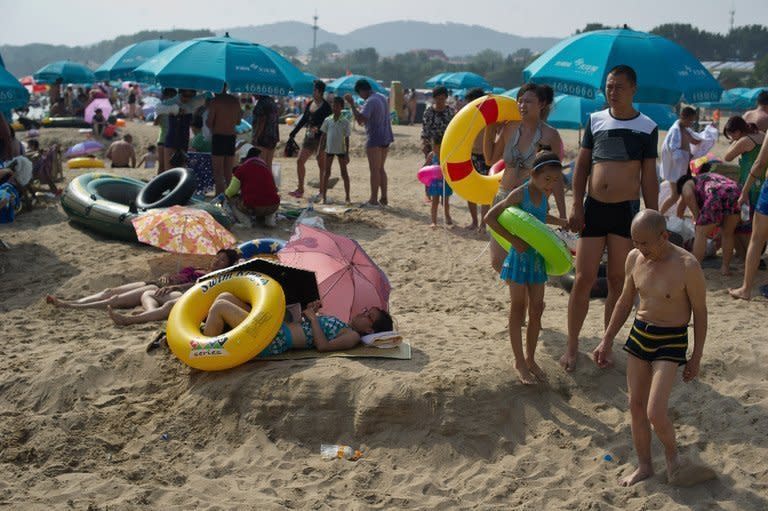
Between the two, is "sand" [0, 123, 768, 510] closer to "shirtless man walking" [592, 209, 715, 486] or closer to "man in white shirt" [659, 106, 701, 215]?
"shirtless man walking" [592, 209, 715, 486]

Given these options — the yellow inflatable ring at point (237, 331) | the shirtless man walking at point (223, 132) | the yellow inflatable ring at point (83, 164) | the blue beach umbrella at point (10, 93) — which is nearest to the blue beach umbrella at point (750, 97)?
the yellow inflatable ring at point (83, 164)

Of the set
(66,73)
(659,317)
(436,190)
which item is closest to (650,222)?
(659,317)

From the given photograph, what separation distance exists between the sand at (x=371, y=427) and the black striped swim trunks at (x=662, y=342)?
0.74 meters

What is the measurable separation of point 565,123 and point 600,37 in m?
5.85

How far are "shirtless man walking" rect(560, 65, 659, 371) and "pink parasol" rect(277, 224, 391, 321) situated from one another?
1.54 metres

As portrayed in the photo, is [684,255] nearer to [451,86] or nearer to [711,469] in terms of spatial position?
[711,469]

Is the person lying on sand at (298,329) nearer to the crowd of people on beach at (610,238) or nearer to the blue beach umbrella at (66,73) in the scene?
the crowd of people on beach at (610,238)

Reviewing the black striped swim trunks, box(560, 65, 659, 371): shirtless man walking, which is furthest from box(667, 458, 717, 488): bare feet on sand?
box(560, 65, 659, 371): shirtless man walking

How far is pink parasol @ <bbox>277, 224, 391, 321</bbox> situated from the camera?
5.90m

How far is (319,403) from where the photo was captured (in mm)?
5035

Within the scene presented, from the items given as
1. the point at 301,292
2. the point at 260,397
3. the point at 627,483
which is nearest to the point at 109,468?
the point at 260,397

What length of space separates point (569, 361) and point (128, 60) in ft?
44.0

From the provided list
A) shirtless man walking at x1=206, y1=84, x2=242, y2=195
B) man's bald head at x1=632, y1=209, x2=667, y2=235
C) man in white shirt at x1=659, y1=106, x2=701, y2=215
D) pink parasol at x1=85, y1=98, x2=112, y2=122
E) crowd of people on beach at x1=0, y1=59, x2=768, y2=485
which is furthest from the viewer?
pink parasol at x1=85, y1=98, x2=112, y2=122

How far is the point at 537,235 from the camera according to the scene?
15.5 ft
